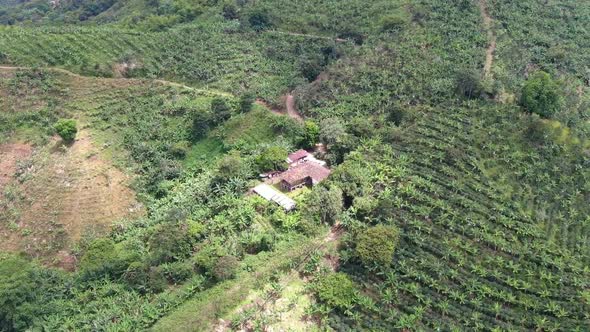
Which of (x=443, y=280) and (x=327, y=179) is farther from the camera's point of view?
(x=327, y=179)

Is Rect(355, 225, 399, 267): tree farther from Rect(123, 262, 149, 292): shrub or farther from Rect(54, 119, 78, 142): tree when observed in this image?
Rect(54, 119, 78, 142): tree

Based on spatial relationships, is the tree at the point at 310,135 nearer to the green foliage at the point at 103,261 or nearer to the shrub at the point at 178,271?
the shrub at the point at 178,271

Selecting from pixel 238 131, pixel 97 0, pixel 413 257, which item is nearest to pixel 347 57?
pixel 238 131

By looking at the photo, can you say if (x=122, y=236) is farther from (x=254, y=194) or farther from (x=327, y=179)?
(x=327, y=179)

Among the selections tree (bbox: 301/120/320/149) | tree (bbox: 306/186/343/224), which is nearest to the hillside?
tree (bbox: 306/186/343/224)

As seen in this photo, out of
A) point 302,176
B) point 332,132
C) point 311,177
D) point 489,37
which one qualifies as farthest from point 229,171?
point 489,37

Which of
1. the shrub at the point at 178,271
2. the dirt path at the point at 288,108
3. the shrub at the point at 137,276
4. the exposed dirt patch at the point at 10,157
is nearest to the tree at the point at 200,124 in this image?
the dirt path at the point at 288,108
